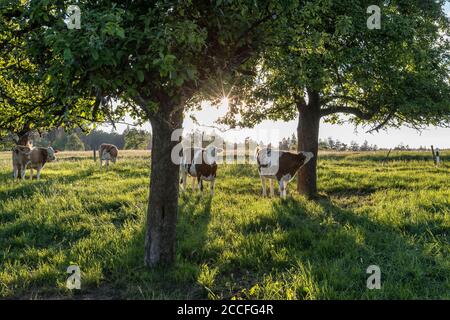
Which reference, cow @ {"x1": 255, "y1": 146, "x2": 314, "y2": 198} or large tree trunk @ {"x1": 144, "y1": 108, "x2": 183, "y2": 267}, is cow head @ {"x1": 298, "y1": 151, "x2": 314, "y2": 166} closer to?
cow @ {"x1": 255, "y1": 146, "x2": 314, "y2": 198}

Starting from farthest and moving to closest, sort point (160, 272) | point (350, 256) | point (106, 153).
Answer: point (106, 153) < point (350, 256) < point (160, 272)

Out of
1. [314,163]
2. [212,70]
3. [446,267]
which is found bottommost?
[446,267]

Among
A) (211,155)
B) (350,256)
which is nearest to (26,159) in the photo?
(211,155)

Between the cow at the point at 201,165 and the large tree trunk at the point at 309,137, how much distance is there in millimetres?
3749

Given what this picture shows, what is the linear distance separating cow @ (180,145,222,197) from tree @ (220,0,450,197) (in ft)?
6.03

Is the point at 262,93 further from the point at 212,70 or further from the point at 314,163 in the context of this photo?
the point at 212,70

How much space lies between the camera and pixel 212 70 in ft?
22.2

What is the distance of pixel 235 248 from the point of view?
8.20 meters

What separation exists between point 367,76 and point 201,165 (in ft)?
24.1

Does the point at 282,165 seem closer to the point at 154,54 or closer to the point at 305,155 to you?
the point at 305,155

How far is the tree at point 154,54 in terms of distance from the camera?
15.7ft

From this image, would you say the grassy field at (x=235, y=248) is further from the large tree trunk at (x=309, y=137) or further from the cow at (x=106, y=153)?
the cow at (x=106, y=153)
